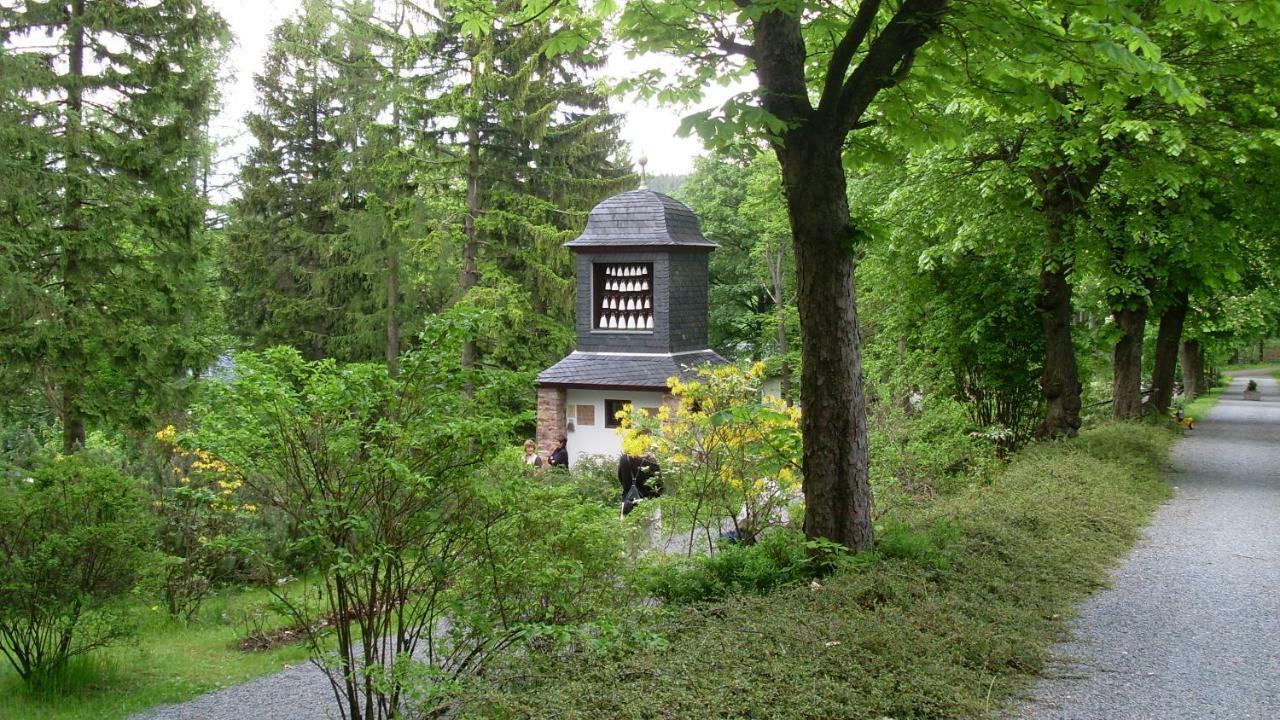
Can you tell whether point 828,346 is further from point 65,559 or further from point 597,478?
point 597,478

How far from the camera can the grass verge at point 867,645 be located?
4105mm

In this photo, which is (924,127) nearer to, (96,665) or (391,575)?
(391,575)

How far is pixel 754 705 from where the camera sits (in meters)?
4.03

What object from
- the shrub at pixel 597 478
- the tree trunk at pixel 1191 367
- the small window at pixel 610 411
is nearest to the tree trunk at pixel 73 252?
the shrub at pixel 597 478

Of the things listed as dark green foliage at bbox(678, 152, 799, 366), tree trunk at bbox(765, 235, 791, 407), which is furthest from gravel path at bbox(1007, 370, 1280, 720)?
dark green foliage at bbox(678, 152, 799, 366)

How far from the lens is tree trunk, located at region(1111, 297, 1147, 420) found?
17.3m

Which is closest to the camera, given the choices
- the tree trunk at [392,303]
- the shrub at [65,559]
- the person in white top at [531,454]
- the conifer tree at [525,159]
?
the shrub at [65,559]

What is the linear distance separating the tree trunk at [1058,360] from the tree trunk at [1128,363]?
4.87 m

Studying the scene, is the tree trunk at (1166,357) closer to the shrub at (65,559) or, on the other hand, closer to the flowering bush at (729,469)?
the flowering bush at (729,469)

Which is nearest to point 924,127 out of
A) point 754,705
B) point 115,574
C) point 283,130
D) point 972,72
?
point 972,72

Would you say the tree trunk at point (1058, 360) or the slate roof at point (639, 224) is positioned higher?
the slate roof at point (639, 224)

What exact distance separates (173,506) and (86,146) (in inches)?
273

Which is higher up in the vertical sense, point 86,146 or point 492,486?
point 86,146

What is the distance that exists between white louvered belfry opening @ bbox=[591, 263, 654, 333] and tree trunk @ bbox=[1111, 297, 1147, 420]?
359 inches
